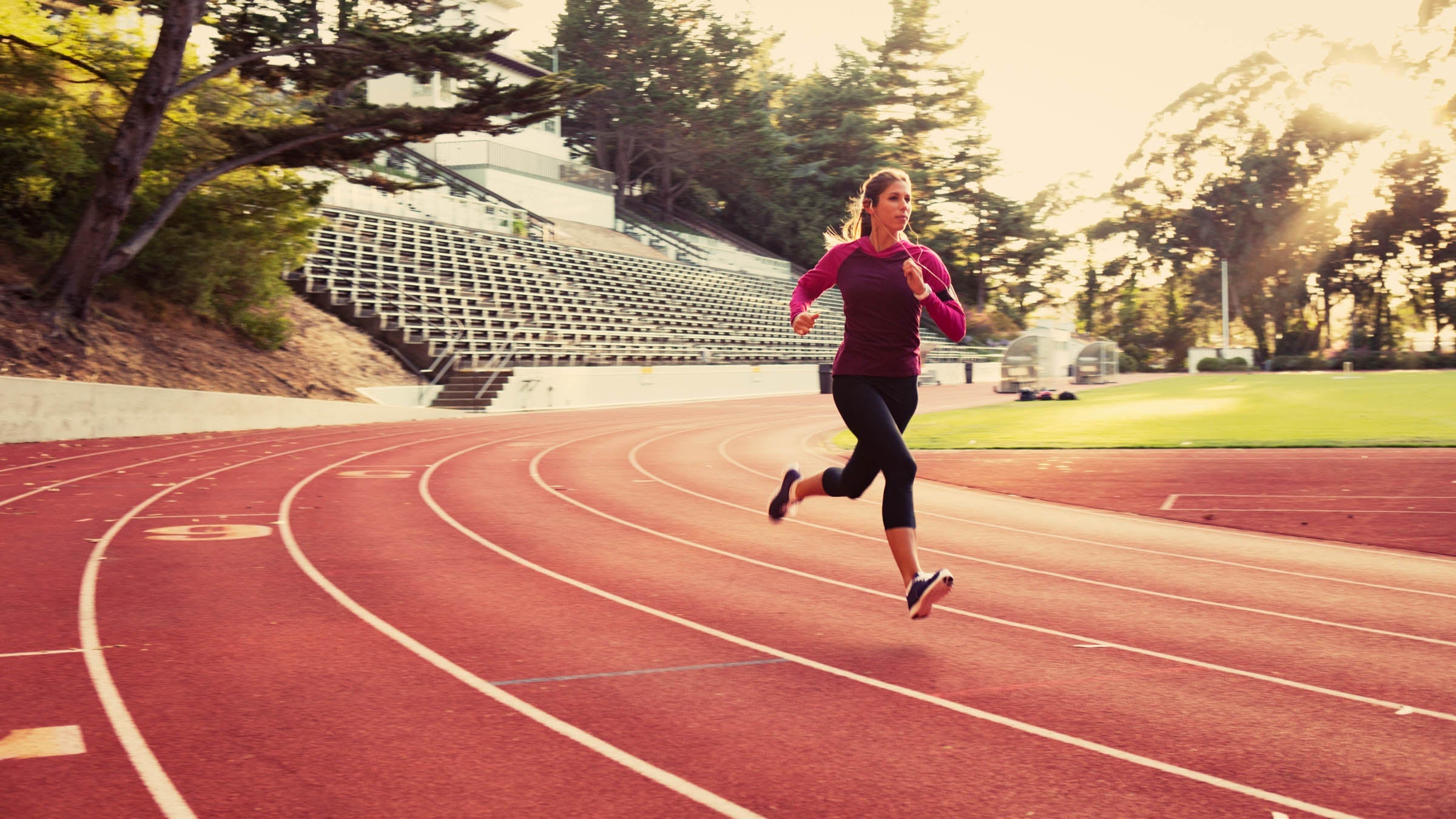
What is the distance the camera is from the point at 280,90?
23.2 metres

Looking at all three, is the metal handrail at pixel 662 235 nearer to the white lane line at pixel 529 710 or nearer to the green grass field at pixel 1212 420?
the green grass field at pixel 1212 420

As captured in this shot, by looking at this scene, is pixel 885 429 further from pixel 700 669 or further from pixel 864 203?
pixel 700 669

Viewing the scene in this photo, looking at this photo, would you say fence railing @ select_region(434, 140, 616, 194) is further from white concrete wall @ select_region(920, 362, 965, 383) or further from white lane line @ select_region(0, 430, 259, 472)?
white lane line @ select_region(0, 430, 259, 472)

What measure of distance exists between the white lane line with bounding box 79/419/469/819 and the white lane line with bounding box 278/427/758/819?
48.0 inches

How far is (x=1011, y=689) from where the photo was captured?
4.56 metres

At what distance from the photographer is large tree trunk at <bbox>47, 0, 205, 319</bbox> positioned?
1902 centimetres

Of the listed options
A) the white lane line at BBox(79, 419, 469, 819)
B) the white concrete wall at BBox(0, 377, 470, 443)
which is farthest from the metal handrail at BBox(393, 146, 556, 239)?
the white lane line at BBox(79, 419, 469, 819)

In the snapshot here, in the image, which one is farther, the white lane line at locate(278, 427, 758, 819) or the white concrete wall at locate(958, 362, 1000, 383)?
the white concrete wall at locate(958, 362, 1000, 383)

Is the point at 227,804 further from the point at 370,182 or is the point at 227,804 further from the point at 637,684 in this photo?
the point at 370,182

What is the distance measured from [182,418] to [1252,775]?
19658mm

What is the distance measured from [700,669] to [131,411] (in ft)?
55.8

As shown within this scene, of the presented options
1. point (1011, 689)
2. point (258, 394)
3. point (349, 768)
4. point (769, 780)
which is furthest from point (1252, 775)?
point (258, 394)

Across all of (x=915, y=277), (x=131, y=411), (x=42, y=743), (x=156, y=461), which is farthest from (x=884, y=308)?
(x=131, y=411)

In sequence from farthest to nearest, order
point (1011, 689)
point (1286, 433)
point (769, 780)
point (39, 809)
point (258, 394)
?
point (258, 394) → point (1286, 433) → point (1011, 689) → point (769, 780) → point (39, 809)
